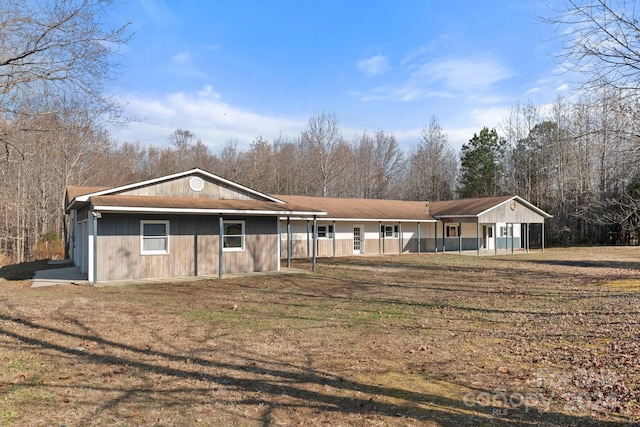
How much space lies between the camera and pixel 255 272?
18.0 meters

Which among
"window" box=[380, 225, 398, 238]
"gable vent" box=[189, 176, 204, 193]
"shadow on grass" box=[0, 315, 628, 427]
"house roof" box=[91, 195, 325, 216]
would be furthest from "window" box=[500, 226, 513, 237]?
"shadow on grass" box=[0, 315, 628, 427]

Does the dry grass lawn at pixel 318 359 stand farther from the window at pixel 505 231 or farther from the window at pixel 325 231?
the window at pixel 505 231

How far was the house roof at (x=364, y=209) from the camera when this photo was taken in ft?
91.4

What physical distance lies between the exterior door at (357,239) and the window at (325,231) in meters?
2.02

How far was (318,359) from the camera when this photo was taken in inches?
250

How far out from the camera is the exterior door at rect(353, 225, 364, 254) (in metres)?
29.0

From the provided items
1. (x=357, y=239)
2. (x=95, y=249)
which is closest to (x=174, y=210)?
(x=95, y=249)

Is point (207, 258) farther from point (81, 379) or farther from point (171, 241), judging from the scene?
point (81, 379)

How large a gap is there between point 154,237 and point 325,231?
13135 mm

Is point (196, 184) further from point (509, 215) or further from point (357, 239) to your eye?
point (509, 215)

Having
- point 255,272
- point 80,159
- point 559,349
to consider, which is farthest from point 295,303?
point 80,159

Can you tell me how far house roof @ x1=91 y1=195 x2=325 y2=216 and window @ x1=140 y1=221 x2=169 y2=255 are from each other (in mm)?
907

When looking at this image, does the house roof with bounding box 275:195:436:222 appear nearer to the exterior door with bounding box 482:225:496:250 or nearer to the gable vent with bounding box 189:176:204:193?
the exterior door with bounding box 482:225:496:250

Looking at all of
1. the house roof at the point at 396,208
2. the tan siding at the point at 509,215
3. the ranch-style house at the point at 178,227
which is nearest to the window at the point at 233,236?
the ranch-style house at the point at 178,227
